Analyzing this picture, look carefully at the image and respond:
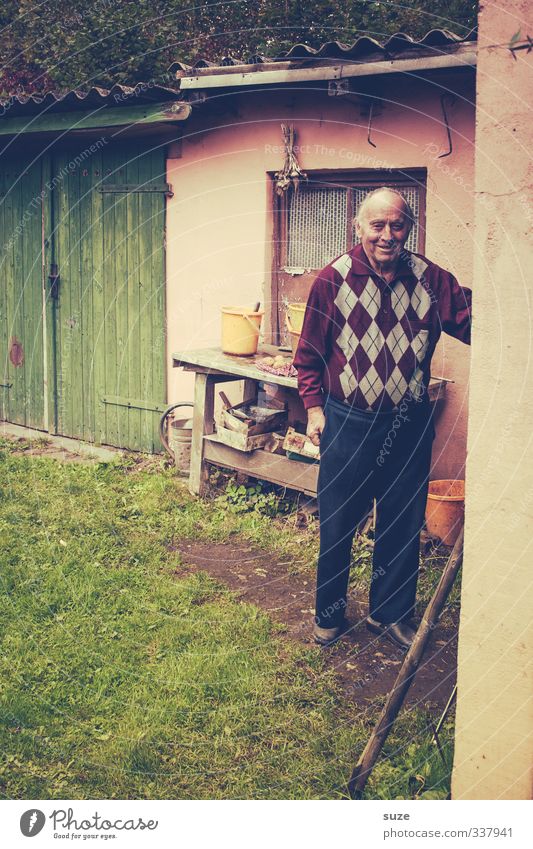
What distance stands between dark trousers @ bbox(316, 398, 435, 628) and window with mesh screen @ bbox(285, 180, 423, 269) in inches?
96.0

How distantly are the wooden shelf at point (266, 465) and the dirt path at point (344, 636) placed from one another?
59 centimetres

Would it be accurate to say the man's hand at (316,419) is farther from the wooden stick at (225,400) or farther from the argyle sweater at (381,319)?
the wooden stick at (225,400)

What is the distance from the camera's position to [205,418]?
631 cm

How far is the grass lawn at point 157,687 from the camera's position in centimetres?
310

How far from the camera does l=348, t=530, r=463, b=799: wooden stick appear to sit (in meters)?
2.63

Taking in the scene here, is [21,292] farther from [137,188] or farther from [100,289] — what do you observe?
[137,188]

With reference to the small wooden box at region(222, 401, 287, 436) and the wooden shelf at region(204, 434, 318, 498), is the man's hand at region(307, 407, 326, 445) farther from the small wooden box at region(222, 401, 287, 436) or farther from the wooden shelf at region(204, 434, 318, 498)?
the small wooden box at region(222, 401, 287, 436)

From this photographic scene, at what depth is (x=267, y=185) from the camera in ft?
21.0

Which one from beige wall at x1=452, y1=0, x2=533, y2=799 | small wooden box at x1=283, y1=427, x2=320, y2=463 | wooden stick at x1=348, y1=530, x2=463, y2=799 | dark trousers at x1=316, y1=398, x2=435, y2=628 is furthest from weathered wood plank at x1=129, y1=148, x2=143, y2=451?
beige wall at x1=452, y1=0, x2=533, y2=799

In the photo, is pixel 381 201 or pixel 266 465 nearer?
pixel 381 201

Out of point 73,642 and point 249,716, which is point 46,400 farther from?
point 249,716

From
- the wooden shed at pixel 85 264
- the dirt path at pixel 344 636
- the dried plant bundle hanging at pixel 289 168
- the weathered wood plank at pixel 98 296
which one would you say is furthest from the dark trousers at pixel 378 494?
the weathered wood plank at pixel 98 296

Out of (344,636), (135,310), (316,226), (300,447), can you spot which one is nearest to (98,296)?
(135,310)

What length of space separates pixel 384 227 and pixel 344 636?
75.4 inches
